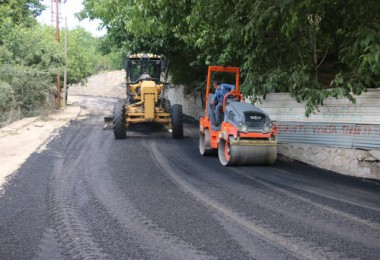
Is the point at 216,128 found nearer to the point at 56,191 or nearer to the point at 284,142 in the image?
the point at 284,142

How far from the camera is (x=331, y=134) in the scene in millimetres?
9203

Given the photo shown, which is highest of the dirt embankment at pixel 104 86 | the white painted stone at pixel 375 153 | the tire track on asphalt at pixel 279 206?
the dirt embankment at pixel 104 86

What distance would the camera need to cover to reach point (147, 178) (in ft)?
26.5

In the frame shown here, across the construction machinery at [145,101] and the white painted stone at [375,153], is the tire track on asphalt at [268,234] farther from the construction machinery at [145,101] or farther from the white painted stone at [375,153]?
the construction machinery at [145,101]

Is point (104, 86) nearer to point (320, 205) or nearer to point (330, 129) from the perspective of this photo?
point (330, 129)

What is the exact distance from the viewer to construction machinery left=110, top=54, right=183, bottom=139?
A: 13.6 metres

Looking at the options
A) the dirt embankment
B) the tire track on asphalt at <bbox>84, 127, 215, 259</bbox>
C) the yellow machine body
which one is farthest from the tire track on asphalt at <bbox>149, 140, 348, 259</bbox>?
the dirt embankment

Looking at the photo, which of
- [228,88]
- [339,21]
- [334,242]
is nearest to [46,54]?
[228,88]

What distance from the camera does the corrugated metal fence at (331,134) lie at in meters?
8.30

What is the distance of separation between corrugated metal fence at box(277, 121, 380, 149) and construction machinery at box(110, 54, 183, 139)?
14.1 ft

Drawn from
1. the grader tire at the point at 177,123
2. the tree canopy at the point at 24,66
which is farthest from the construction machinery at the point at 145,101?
the tree canopy at the point at 24,66

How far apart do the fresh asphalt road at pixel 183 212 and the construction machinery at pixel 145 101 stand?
3.80 m

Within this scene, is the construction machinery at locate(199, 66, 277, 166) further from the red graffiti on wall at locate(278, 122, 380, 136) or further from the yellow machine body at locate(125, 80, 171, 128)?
the yellow machine body at locate(125, 80, 171, 128)

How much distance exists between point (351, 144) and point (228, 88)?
3234 mm
